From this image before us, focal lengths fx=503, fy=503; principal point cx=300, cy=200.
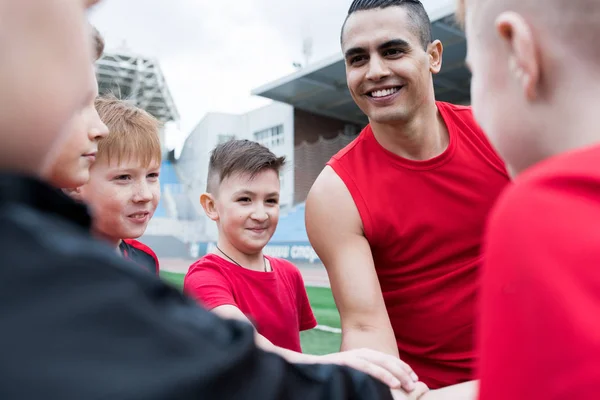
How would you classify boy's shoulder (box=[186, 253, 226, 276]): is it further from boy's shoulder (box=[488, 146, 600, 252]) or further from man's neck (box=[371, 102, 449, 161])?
boy's shoulder (box=[488, 146, 600, 252])

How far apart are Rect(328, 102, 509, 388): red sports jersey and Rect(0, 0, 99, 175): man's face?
1.35 m

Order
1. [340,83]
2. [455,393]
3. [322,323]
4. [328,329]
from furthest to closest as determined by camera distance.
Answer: [340,83] < [322,323] < [328,329] < [455,393]

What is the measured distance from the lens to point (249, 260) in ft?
6.61

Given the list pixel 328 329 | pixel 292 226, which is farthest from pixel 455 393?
pixel 292 226

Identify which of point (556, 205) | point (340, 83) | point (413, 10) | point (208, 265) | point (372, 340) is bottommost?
point (372, 340)

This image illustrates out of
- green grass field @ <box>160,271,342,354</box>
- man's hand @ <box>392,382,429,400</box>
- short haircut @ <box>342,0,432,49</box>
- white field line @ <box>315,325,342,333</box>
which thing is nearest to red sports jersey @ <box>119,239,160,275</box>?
green grass field @ <box>160,271,342,354</box>

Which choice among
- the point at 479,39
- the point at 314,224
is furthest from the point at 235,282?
the point at 479,39

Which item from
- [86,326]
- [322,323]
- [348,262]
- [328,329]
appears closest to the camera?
[86,326]

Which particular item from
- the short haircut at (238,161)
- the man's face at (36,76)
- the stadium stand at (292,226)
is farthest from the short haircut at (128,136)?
the stadium stand at (292,226)

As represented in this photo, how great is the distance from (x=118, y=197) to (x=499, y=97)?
149 centimetres

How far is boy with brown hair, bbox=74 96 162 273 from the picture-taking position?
184 centimetres

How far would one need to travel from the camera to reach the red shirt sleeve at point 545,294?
407 mm

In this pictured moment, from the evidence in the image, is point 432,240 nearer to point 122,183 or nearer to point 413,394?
point 413,394

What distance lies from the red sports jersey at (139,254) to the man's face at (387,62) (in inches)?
44.1
